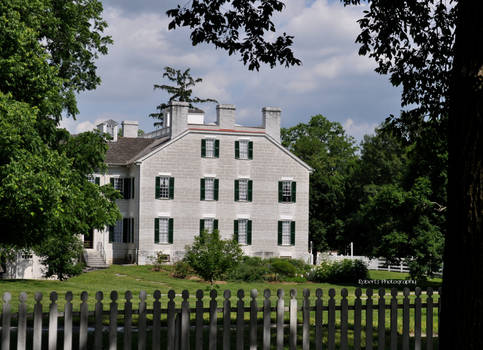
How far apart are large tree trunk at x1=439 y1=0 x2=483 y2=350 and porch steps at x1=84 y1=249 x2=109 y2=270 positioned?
3597 cm

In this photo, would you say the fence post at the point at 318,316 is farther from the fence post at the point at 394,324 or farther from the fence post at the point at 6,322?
the fence post at the point at 6,322

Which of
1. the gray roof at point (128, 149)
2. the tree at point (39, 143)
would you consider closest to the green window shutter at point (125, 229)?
the gray roof at point (128, 149)

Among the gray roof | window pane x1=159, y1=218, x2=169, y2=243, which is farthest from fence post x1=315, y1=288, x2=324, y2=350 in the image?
the gray roof

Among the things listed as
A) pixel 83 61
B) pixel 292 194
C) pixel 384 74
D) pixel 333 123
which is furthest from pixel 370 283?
pixel 333 123

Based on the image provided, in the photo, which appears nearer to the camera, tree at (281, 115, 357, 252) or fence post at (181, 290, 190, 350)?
fence post at (181, 290, 190, 350)

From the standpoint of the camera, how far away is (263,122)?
45.3 m

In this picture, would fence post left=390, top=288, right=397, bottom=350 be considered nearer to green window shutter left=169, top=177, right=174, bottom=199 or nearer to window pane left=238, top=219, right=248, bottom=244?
green window shutter left=169, top=177, right=174, bottom=199

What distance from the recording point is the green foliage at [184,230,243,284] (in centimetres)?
2680

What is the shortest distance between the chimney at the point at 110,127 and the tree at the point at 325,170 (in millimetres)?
15555

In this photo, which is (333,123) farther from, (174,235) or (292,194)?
(174,235)

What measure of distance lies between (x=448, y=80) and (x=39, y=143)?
38.3 ft

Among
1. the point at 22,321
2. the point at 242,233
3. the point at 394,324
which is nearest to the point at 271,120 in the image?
the point at 242,233

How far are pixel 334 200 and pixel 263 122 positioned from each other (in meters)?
10.2

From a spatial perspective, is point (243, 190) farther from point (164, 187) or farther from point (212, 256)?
point (212, 256)
